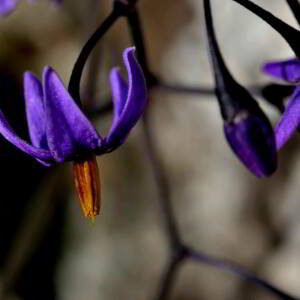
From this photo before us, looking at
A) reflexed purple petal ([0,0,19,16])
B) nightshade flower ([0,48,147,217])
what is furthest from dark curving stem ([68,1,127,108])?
reflexed purple petal ([0,0,19,16])

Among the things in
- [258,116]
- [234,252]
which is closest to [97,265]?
[234,252]

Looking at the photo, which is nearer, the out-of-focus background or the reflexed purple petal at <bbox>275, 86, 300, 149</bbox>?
the reflexed purple petal at <bbox>275, 86, 300, 149</bbox>

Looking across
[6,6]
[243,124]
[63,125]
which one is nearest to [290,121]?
[243,124]

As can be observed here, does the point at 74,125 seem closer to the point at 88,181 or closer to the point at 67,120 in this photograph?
the point at 67,120

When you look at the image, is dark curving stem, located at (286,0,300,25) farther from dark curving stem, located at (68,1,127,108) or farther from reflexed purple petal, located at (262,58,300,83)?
dark curving stem, located at (68,1,127,108)

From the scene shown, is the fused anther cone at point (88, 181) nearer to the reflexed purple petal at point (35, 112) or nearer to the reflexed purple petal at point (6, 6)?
the reflexed purple petal at point (35, 112)

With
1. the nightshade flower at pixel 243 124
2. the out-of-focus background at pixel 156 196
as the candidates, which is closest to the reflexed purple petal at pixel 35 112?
the nightshade flower at pixel 243 124
